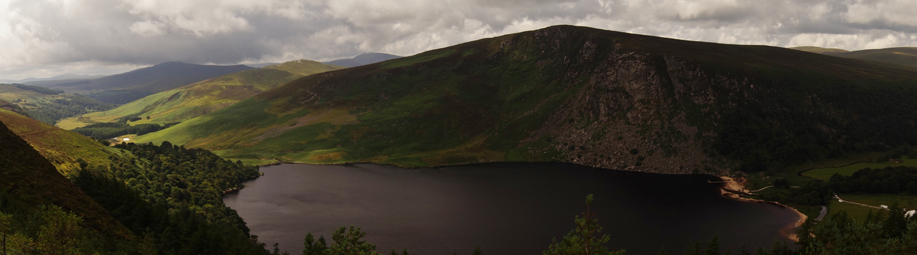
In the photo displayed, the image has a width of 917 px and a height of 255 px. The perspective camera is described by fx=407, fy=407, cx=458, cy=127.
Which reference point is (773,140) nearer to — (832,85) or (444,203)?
(832,85)

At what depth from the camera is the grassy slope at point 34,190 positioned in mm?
49719

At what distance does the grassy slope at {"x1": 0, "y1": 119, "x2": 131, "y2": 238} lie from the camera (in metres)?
49.7

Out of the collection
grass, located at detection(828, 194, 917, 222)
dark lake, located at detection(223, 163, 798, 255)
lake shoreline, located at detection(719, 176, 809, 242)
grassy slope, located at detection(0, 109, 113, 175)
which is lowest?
lake shoreline, located at detection(719, 176, 809, 242)

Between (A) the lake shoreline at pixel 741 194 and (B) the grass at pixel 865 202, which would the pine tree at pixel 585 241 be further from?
(B) the grass at pixel 865 202

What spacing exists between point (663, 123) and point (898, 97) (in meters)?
105

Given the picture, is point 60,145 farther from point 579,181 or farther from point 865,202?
point 865,202

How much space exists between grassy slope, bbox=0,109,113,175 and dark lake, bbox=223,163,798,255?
37.0 meters

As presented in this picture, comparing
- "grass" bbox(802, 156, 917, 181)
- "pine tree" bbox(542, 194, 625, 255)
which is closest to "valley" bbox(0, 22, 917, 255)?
"grass" bbox(802, 156, 917, 181)

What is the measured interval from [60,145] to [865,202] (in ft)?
696

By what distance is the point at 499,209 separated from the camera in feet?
363

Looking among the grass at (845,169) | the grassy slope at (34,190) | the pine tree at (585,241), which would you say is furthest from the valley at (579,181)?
the pine tree at (585,241)

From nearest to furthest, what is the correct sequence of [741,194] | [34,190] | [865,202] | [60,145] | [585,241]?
[585,241]
[34,190]
[865,202]
[60,145]
[741,194]

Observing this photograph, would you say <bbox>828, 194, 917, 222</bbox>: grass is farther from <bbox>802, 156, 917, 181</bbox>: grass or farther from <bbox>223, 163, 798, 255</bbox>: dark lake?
<bbox>802, 156, 917, 181</bbox>: grass

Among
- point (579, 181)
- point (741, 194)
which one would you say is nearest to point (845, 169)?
point (741, 194)
